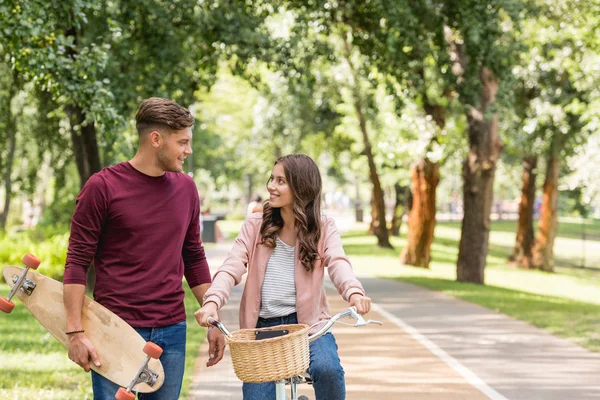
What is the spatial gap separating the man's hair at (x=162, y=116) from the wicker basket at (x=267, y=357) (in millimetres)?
988

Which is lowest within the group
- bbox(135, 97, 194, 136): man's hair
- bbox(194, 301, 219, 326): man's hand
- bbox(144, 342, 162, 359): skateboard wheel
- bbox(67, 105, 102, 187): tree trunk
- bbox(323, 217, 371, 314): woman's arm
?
bbox(144, 342, 162, 359): skateboard wheel

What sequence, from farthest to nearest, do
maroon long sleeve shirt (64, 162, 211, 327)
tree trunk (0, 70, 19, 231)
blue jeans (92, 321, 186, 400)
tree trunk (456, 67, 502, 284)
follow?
tree trunk (456, 67, 502, 284) < tree trunk (0, 70, 19, 231) < blue jeans (92, 321, 186, 400) < maroon long sleeve shirt (64, 162, 211, 327)

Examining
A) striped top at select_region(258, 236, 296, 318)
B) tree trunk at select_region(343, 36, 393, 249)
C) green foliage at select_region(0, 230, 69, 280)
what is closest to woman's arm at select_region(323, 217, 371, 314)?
striped top at select_region(258, 236, 296, 318)

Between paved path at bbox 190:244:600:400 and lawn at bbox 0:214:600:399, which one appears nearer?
paved path at bbox 190:244:600:400

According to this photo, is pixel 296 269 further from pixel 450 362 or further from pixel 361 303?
pixel 450 362

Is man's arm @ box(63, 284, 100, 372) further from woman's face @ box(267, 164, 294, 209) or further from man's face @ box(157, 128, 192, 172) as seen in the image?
woman's face @ box(267, 164, 294, 209)

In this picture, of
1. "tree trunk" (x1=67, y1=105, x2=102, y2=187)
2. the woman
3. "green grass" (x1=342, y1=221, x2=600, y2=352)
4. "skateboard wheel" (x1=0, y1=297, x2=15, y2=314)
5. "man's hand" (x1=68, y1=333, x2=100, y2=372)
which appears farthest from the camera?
"tree trunk" (x1=67, y1=105, x2=102, y2=187)

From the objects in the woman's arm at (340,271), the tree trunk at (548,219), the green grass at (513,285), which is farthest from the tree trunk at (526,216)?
the woman's arm at (340,271)

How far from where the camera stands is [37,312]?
443 centimetres

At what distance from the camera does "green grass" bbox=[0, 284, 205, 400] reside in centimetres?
876

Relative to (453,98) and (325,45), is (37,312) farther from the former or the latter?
(453,98)

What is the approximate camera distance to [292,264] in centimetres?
481

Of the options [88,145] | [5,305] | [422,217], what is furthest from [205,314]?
[422,217]

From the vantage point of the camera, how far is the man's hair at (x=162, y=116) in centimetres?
446
